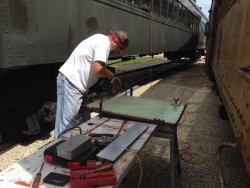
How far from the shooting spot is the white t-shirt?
3.52 meters

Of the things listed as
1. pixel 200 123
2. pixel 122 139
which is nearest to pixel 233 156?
pixel 200 123

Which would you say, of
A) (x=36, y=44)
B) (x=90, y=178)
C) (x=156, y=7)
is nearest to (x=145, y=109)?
(x=90, y=178)

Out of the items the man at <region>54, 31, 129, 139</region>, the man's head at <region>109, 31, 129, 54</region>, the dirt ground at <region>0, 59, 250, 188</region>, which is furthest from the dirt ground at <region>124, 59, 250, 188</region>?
the man's head at <region>109, 31, 129, 54</region>

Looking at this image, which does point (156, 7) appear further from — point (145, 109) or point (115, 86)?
point (145, 109)

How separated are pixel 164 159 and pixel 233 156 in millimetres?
983

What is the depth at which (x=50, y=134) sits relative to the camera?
5109mm

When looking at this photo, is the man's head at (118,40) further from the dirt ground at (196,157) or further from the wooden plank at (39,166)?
the dirt ground at (196,157)

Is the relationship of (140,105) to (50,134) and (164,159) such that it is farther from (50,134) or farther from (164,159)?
(50,134)

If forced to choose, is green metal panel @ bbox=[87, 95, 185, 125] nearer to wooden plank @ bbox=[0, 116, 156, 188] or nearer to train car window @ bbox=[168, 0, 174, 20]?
wooden plank @ bbox=[0, 116, 156, 188]

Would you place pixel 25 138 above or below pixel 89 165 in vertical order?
below

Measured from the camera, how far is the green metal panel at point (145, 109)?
3.10 metres

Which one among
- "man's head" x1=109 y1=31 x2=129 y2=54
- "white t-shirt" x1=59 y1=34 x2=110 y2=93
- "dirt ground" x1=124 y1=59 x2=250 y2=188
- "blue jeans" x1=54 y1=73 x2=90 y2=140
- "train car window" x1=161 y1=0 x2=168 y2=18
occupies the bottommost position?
"dirt ground" x1=124 y1=59 x2=250 y2=188

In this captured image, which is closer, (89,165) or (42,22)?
(89,165)

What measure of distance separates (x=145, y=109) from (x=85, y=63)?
2.79 feet
